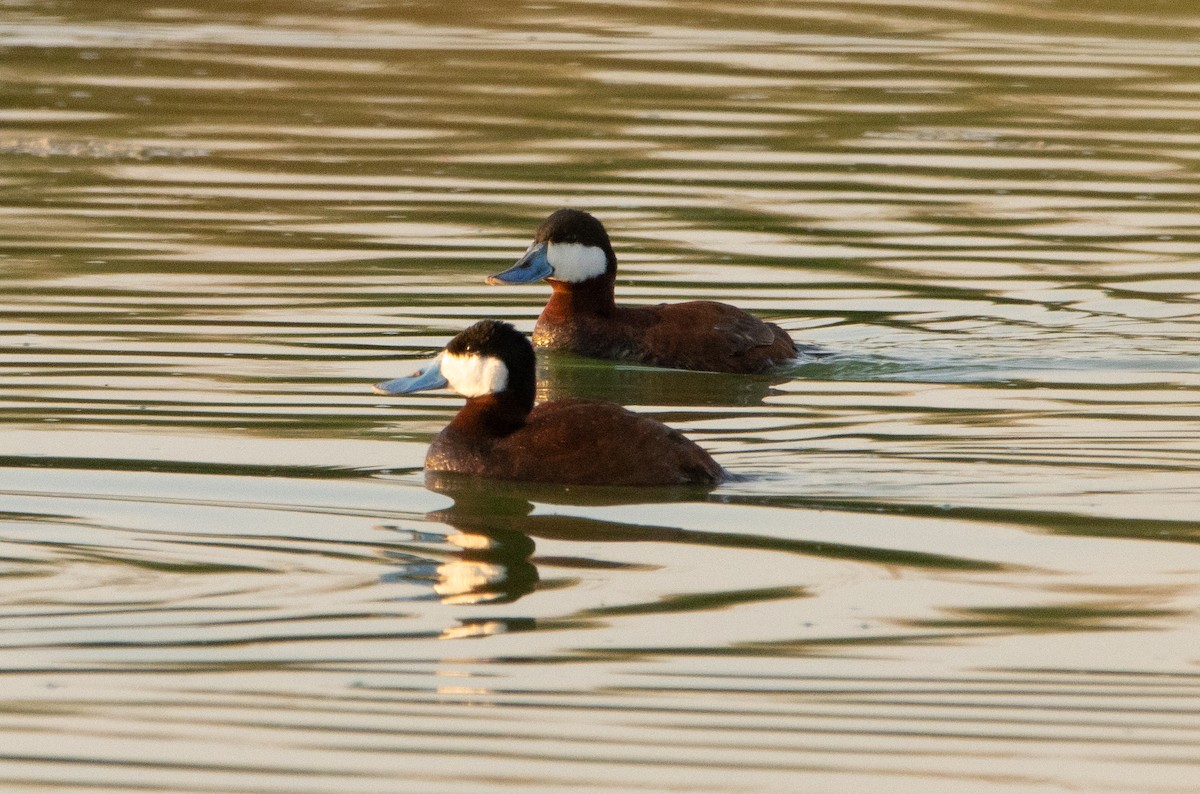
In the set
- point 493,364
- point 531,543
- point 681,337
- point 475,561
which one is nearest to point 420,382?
point 493,364

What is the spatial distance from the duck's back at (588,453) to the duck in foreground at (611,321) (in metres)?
2.60

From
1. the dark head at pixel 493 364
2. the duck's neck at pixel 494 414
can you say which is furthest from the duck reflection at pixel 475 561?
the dark head at pixel 493 364

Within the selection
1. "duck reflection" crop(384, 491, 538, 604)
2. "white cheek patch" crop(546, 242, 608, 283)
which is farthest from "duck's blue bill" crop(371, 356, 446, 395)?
"white cheek patch" crop(546, 242, 608, 283)

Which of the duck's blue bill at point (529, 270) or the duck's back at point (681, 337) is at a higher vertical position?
the duck's blue bill at point (529, 270)

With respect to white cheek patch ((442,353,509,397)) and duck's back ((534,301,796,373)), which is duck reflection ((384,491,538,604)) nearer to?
white cheek patch ((442,353,509,397))

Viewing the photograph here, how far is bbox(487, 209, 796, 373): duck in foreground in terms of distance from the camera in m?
11.9

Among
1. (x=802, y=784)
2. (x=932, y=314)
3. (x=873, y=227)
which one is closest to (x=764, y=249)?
(x=873, y=227)

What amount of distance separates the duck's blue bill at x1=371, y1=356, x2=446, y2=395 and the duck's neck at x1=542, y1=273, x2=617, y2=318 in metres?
2.64

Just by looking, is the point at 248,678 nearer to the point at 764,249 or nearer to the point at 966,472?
the point at 966,472

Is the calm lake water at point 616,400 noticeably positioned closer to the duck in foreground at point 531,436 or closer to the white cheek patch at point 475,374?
the duck in foreground at point 531,436

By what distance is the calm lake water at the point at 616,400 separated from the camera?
20.7ft

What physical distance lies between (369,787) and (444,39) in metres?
18.0

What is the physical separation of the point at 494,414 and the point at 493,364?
7.7 inches

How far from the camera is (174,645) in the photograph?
6.95 metres
